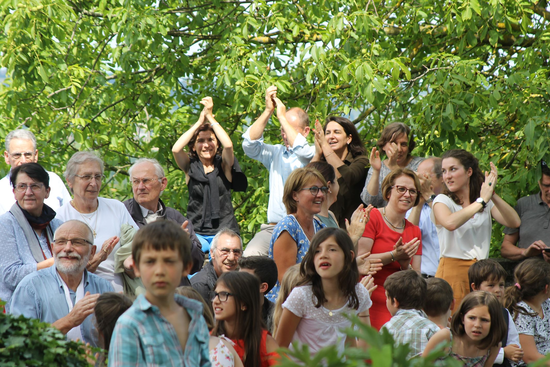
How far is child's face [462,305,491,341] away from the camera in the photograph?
4906mm

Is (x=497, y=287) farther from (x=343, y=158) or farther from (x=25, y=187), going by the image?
(x=25, y=187)

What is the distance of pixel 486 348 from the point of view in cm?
497

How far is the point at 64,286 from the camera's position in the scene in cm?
444

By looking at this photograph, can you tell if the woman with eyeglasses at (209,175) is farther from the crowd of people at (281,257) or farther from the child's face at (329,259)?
the child's face at (329,259)

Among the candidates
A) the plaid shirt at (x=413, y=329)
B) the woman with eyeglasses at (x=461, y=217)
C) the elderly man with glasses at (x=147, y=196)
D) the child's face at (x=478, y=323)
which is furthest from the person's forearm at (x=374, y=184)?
the plaid shirt at (x=413, y=329)

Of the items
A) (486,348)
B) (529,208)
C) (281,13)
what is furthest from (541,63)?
(486,348)

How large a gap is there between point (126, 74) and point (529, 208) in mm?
5356

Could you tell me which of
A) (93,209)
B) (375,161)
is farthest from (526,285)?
(93,209)

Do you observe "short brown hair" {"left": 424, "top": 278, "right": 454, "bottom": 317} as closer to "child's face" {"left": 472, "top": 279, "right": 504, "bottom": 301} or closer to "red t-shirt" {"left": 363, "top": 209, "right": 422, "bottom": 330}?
"red t-shirt" {"left": 363, "top": 209, "right": 422, "bottom": 330}

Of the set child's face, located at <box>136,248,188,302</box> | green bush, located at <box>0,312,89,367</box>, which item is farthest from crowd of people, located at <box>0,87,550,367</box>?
green bush, located at <box>0,312,89,367</box>

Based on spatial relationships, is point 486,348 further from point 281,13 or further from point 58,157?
point 58,157

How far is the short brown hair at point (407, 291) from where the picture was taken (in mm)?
4715

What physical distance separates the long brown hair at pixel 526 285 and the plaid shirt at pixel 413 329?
4.82 feet

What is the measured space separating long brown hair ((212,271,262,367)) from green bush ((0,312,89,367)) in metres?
1.18
